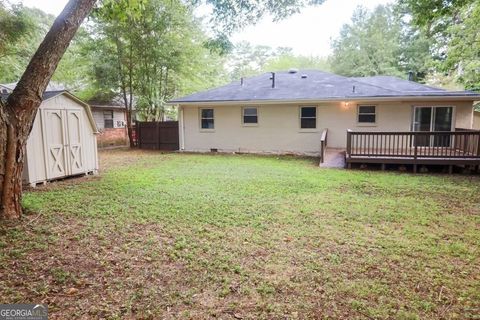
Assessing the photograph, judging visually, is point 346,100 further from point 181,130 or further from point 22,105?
point 22,105

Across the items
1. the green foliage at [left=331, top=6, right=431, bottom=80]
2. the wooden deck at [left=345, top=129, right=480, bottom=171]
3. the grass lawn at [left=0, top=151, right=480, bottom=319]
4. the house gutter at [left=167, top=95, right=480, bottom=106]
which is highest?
the green foliage at [left=331, top=6, right=431, bottom=80]

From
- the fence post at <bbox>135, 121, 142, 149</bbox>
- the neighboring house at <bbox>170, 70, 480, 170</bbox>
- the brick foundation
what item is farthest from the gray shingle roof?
the brick foundation

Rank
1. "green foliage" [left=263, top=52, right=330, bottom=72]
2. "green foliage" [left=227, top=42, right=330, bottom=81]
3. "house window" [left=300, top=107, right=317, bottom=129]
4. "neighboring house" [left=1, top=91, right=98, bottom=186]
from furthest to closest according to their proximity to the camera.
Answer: "green foliage" [left=227, top=42, right=330, bottom=81] < "green foliage" [left=263, top=52, right=330, bottom=72] < "house window" [left=300, top=107, right=317, bottom=129] < "neighboring house" [left=1, top=91, right=98, bottom=186]

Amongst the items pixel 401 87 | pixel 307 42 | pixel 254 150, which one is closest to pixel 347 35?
pixel 307 42

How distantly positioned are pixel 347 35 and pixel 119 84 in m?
24.5

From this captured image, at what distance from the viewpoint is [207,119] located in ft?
50.5

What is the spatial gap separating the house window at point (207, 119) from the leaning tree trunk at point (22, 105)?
1039 centimetres

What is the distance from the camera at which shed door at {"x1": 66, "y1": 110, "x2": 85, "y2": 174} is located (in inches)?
328

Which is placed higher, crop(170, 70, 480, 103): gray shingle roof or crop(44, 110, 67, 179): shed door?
crop(170, 70, 480, 103): gray shingle roof

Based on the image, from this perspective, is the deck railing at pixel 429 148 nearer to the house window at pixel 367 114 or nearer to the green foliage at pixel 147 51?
the house window at pixel 367 114

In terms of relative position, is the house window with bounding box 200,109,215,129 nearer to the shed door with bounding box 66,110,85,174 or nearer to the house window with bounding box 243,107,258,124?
the house window with bounding box 243,107,258,124

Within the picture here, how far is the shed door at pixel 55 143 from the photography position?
7.70 metres

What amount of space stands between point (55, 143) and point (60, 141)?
162 millimetres

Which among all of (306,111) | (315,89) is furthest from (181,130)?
(315,89)
